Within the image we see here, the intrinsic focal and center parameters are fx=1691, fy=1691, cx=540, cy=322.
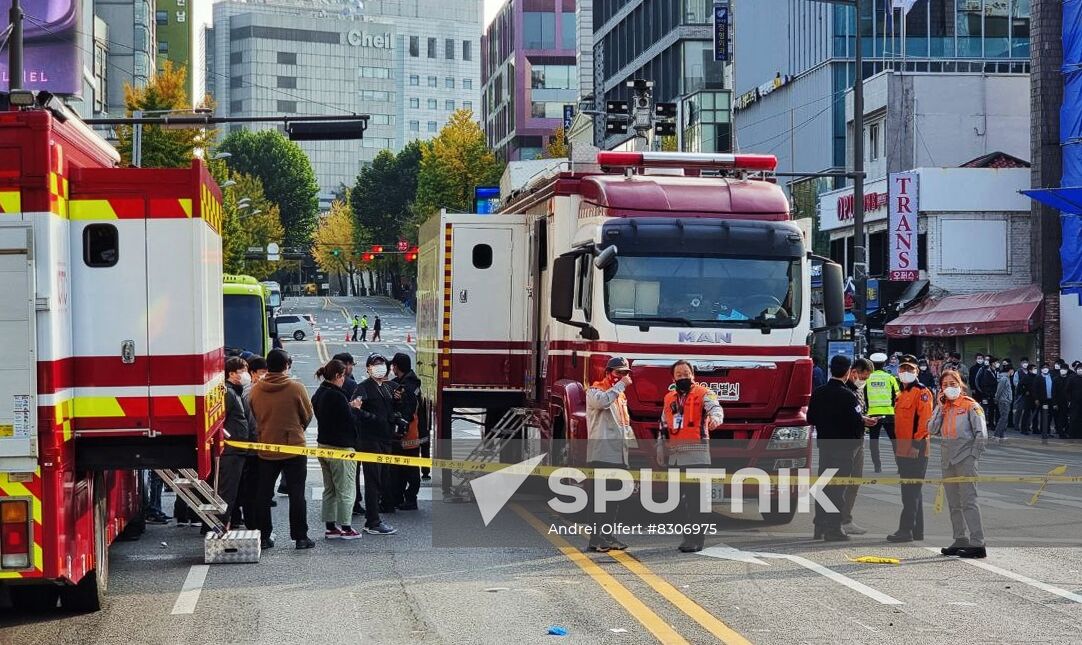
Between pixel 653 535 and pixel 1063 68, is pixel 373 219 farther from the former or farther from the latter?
pixel 653 535

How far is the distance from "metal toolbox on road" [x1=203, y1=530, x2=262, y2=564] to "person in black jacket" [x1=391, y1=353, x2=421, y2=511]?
4.37 metres

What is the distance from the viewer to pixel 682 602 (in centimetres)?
1191

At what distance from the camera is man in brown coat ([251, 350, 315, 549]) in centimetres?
1552

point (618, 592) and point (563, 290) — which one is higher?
point (563, 290)

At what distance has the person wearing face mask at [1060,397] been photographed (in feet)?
123

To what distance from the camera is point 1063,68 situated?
4534 centimetres

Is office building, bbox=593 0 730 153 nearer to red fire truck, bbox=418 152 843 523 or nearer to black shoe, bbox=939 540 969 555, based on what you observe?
red fire truck, bbox=418 152 843 523

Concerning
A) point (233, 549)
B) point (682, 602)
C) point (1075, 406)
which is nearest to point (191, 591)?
point (233, 549)

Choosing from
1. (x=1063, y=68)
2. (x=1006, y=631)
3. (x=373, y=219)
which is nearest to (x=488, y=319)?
(x=1006, y=631)

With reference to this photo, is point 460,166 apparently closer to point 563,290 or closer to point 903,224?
point 903,224

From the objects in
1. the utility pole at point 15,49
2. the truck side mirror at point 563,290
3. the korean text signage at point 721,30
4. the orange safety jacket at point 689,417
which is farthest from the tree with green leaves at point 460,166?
the orange safety jacket at point 689,417

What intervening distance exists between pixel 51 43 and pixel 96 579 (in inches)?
2029

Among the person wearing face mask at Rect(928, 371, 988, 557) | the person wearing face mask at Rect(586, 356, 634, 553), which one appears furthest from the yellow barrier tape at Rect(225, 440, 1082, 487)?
the person wearing face mask at Rect(586, 356, 634, 553)

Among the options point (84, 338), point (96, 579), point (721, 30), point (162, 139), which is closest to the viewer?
point (84, 338)
